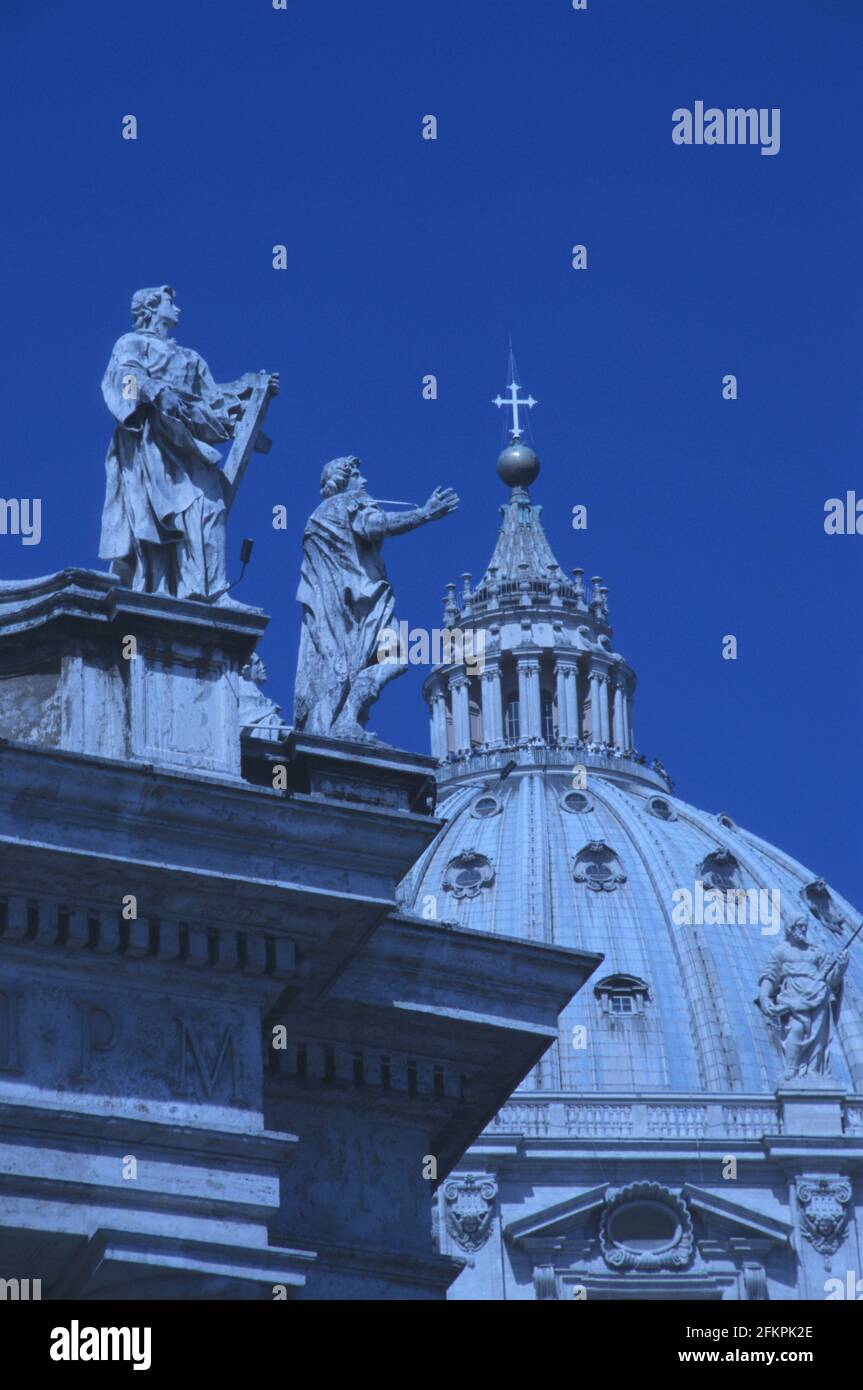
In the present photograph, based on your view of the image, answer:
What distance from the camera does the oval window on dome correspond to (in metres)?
135

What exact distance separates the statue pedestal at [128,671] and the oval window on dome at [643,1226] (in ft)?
364

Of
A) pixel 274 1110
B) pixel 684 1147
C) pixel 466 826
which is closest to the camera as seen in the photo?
pixel 274 1110

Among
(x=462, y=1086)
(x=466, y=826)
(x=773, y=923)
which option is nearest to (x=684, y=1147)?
(x=773, y=923)

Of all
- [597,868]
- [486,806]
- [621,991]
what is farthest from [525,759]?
[621,991]

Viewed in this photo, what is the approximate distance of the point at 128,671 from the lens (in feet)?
82.5

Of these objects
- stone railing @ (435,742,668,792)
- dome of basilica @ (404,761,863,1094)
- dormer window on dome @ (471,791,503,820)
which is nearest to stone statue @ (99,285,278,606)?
dome of basilica @ (404,761,863,1094)

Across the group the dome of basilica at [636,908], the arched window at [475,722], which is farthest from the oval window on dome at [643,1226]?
the arched window at [475,722]

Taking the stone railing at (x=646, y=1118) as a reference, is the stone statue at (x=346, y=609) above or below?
below

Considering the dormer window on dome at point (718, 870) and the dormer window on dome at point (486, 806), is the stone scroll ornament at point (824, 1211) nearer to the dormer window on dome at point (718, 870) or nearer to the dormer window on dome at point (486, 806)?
the dormer window on dome at point (718, 870)

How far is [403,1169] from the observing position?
27344mm

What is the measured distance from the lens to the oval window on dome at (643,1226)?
134750 millimetres

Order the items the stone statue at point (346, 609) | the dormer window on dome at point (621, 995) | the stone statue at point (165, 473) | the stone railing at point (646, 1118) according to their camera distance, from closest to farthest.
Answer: the stone statue at point (165, 473)
the stone statue at point (346, 609)
the stone railing at point (646, 1118)
the dormer window on dome at point (621, 995)
